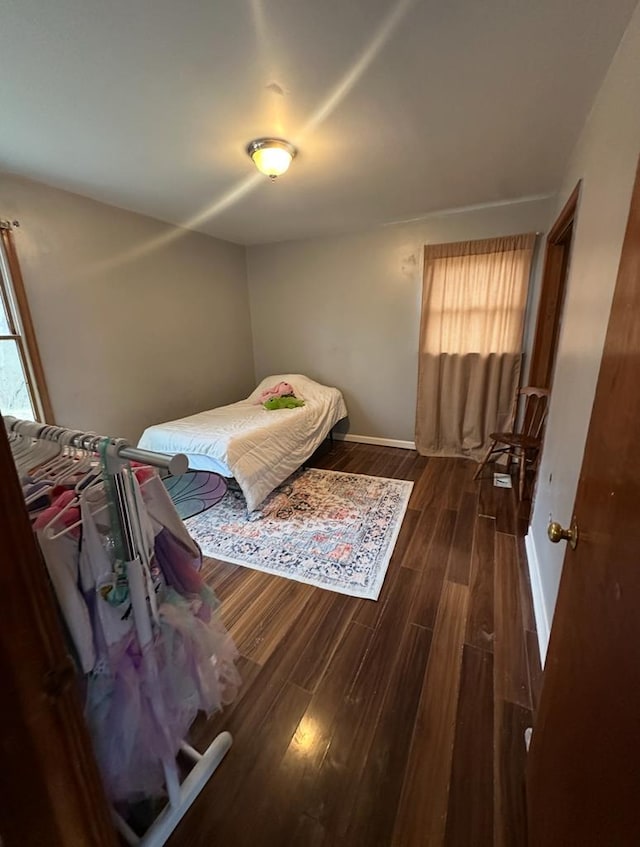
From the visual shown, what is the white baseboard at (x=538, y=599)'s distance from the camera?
1527 millimetres

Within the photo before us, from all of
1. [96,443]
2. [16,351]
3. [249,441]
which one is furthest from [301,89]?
[16,351]

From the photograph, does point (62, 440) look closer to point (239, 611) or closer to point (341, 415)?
point (239, 611)

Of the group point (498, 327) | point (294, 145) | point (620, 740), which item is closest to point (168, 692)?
point (620, 740)

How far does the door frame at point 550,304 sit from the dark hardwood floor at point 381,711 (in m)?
1.73

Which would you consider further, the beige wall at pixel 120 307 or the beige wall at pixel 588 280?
the beige wall at pixel 120 307

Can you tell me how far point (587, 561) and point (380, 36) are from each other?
189 centimetres

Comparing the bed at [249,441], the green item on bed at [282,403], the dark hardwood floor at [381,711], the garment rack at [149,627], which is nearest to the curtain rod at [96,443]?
the garment rack at [149,627]

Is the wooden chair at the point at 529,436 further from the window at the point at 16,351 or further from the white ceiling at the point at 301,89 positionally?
the window at the point at 16,351

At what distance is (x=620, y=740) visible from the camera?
517 millimetres

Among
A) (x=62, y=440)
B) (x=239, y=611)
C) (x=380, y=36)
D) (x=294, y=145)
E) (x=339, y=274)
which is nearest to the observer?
(x=62, y=440)

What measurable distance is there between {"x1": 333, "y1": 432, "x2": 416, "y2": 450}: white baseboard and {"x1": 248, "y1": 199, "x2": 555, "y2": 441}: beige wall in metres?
0.05

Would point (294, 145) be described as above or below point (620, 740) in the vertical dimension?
above

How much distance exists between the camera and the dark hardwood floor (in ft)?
3.42

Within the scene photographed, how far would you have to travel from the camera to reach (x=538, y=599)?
176 cm
